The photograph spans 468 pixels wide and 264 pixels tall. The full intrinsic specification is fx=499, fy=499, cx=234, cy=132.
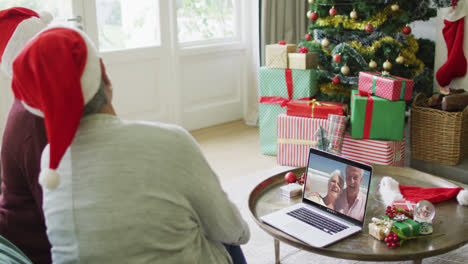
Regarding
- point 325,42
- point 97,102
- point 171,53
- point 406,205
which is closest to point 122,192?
point 97,102

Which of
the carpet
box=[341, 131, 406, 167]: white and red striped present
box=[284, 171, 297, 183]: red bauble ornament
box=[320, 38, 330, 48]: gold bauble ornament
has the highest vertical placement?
box=[320, 38, 330, 48]: gold bauble ornament

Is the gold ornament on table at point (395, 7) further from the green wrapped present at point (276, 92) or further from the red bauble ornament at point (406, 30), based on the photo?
the green wrapped present at point (276, 92)

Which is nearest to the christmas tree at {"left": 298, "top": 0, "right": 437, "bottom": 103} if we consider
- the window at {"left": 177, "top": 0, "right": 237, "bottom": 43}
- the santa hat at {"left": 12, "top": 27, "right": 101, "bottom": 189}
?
the window at {"left": 177, "top": 0, "right": 237, "bottom": 43}

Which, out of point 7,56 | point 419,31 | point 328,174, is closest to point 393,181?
point 328,174

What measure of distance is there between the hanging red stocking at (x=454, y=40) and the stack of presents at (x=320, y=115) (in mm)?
543

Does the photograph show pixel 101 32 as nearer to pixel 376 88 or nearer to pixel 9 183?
pixel 376 88

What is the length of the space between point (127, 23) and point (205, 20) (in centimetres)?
78

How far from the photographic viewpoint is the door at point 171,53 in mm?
3945

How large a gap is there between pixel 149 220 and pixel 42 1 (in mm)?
2882

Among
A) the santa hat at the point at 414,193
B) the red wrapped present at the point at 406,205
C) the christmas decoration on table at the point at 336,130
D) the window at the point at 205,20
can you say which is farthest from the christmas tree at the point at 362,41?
the red wrapped present at the point at 406,205

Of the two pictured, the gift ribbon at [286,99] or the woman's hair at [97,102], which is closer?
the woman's hair at [97,102]

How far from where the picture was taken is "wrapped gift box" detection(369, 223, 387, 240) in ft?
5.87

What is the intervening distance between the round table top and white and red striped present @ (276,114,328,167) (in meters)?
0.94

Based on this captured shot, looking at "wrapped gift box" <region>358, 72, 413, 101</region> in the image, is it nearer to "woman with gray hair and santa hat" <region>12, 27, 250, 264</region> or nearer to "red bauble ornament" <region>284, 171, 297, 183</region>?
"red bauble ornament" <region>284, 171, 297, 183</region>
